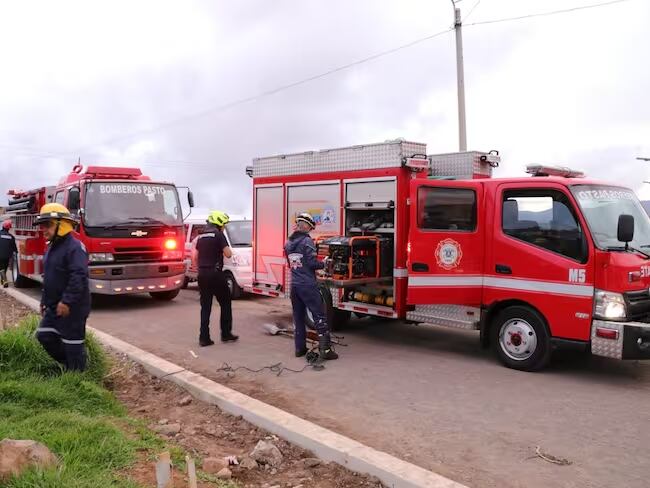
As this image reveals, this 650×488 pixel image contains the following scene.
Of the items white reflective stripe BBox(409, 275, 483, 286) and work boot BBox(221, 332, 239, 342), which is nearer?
white reflective stripe BBox(409, 275, 483, 286)

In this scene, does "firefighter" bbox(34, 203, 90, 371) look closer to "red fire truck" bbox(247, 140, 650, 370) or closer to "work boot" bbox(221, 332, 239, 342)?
"work boot" bbox(221, 332, 239, 342)

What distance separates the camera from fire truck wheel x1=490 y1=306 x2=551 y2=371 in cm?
649

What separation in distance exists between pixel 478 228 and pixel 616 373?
231cm

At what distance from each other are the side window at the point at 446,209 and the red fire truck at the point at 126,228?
632cm

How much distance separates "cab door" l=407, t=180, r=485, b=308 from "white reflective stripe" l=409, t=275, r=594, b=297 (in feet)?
0.04

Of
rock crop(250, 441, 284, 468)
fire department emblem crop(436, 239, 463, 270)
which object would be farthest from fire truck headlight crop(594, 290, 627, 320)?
rock crop(250, 441, 284, 468)

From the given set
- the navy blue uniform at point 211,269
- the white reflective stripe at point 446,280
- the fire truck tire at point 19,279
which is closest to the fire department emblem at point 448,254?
the white reflective stripe at point 446,280

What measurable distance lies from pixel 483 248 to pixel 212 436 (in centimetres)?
411

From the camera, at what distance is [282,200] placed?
31.8ft

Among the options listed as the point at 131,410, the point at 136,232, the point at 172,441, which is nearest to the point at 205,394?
the point at 131,410

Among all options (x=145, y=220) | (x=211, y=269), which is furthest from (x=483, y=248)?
(x=145, y=220)

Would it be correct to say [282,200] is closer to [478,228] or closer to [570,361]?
[478,228]

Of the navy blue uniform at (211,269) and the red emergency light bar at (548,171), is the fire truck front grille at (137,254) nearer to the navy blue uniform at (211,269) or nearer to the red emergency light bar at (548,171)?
the navy blue uniform at (211,269)

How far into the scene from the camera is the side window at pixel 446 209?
7246 millimetres
